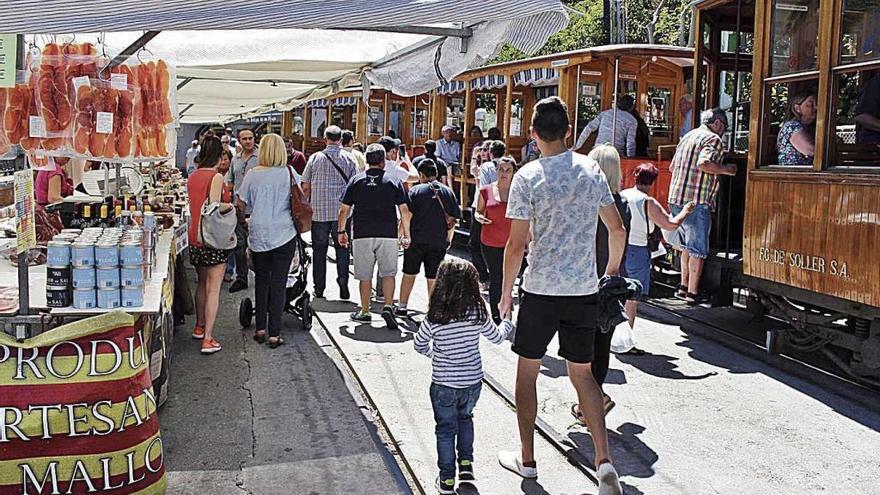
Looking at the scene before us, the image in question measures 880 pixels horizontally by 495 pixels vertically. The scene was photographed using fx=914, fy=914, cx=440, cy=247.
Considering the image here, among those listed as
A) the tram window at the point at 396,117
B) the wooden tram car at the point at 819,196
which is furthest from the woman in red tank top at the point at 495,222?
the tram window at the point at 396,117

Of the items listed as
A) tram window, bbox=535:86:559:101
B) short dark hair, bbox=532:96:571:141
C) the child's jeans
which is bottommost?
the child's jeans

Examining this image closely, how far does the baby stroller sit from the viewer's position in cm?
821

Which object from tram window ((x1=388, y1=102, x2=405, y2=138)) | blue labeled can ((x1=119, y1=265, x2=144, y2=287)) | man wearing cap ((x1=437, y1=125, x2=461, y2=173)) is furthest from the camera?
tram window ((x1=388, y1=102, x2=405, y2=138))

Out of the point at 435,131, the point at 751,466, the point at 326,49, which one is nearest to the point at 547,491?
the point at 751,466

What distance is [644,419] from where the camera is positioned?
19.4 feet

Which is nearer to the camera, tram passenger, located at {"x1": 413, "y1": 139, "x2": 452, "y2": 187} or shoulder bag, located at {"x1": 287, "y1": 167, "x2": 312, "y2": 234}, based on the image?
shoulder bag, located at {"x1": 287, "y1": 167, "x2": 312, "y2": 234}

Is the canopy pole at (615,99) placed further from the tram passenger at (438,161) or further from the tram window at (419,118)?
the tram window at (419,118)

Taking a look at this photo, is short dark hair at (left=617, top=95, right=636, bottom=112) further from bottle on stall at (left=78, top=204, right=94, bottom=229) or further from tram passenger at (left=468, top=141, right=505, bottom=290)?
bottle on stall at (left=78, top=204, right=94, bottom=229)

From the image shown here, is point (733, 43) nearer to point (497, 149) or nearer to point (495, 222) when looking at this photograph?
point (497, 149)

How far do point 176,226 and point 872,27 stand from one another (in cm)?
534

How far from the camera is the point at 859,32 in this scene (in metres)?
6.35

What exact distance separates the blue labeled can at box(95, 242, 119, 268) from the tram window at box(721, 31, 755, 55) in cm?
710

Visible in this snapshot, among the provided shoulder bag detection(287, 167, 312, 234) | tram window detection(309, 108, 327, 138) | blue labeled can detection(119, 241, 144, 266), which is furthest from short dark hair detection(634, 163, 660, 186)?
tram window detection(309, 108, 327, 138)

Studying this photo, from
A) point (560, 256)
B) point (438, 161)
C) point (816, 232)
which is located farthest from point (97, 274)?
point (438, 161)
